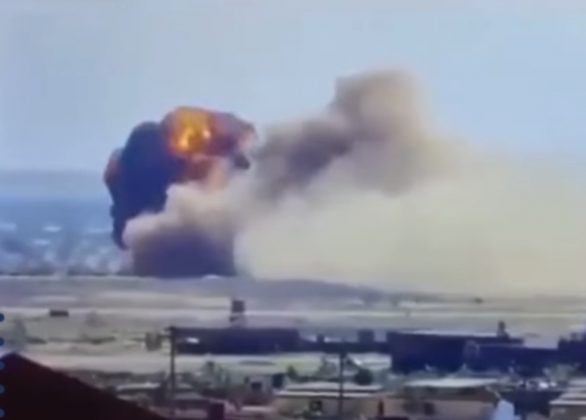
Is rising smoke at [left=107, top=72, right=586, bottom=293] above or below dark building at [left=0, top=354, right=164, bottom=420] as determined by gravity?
above

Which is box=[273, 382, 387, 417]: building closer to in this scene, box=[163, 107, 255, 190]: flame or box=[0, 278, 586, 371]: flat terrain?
box=[0, 278, 586, 371]: flat terrain

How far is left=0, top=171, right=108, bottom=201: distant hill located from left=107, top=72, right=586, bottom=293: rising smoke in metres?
0.06

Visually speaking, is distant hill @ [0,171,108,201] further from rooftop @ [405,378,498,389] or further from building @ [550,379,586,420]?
building @ [550,379,586,420]

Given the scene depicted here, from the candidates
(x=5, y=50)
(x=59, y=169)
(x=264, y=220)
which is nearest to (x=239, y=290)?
(x=264, y=220)

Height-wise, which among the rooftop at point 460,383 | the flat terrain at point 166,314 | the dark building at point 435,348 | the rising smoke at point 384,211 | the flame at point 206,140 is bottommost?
the rooftop at point 460,383

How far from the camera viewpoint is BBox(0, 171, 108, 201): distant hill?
98cm

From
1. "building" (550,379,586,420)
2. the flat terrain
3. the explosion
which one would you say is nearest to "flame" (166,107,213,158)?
the explosion

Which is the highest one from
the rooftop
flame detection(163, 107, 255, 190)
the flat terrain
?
flame detection(163, 107, 255, 190)

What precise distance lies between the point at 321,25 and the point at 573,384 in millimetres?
392

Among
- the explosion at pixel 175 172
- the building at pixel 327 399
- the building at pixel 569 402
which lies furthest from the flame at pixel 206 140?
the building at pixel 569 402

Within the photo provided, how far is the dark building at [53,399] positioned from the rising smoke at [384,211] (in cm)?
14

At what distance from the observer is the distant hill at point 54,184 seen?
3.22 feet

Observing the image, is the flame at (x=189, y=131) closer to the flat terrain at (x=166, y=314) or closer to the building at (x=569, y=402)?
the flat terrain at (x=166, y=314)

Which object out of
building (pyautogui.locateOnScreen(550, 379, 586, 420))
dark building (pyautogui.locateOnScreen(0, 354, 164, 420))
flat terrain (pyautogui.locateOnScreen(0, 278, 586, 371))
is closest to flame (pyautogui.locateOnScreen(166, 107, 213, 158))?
flat terrain (pyautogui.locateOnScreen(0, 278, 586, 371))
